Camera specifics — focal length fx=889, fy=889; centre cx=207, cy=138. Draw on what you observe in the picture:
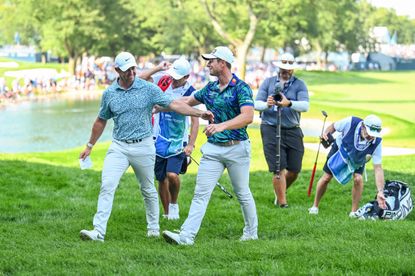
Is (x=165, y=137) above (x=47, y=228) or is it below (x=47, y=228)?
above

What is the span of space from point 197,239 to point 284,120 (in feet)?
10.7

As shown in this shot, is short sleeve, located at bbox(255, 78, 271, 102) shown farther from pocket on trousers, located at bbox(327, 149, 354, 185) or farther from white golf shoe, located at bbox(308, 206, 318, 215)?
white golf shoe, located at bbox(308, 206, 318, 215)

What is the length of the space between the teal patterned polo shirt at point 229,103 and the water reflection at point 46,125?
16.6 m

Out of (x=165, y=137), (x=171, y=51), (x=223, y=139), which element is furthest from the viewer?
(x=171, y=51)

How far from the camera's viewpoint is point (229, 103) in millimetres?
8539

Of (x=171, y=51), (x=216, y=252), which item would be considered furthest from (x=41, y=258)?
(x=171, y=51)

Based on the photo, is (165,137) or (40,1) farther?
(40,1)

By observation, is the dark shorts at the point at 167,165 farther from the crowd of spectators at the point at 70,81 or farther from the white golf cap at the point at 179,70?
the crowd of spectators at the point at 70,81

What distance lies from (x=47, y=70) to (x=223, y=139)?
6748cm

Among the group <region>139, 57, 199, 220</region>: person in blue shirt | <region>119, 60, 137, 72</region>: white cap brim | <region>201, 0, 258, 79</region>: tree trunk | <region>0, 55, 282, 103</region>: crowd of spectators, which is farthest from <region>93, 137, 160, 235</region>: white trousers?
<region>201, 0, 258, 79</region>: tree trunk

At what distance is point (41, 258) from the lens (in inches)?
298

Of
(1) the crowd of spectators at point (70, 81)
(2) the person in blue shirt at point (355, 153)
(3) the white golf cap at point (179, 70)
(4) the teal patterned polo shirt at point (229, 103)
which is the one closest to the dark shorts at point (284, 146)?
(2) the person in blue shirt at point (355, 153)

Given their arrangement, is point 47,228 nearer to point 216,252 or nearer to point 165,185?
point 165,185

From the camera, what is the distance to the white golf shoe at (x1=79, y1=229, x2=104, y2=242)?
28.8ft
